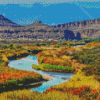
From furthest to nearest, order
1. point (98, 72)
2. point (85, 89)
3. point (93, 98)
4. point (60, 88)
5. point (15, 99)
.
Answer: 1. point (98, 72)
2. point (60, 88)
3. point (85, 89)
4. point (93, 98)
5. point (15, 99)

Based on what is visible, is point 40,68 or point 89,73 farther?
point 40,68

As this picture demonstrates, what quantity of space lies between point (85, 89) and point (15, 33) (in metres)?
180

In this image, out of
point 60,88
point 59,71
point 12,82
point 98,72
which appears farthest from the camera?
point 59,71

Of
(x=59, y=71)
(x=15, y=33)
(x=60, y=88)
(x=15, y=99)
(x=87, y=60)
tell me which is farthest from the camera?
(x=15, y=33)

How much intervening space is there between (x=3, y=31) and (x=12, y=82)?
179218mm

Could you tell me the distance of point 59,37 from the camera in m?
194

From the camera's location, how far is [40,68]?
3516cm

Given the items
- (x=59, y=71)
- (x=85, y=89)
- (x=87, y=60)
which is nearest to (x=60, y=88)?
(x=85, y=89)

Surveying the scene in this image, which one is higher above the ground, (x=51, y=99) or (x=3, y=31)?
Answer: (x=3, y=31)

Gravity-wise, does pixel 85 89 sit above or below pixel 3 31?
below

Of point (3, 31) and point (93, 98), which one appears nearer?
point (93, 98)

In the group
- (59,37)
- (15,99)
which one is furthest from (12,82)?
(59,37)

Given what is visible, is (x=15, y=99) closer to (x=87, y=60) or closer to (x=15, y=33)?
(x=87, y=60)

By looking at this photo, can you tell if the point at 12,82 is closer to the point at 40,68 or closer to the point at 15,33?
the point at 40,68
